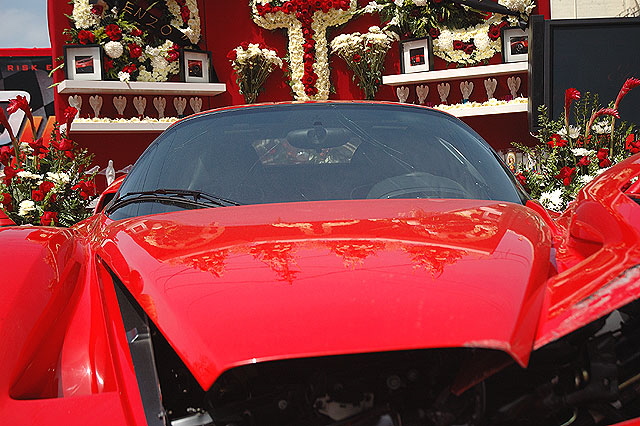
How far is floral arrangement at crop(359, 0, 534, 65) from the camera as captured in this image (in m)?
9.29

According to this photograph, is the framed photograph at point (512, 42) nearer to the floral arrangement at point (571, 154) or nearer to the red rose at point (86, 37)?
the floral arrangement at point (571, 154)

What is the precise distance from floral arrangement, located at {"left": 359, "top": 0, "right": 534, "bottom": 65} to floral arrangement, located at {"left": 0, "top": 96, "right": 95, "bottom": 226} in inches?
224

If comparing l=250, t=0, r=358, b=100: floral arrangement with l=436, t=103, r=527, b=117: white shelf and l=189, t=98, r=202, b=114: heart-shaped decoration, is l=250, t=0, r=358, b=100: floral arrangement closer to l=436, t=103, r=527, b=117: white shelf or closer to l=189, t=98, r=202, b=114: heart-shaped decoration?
l=189, t=98, r=202, b=114: heart-shaped decoration

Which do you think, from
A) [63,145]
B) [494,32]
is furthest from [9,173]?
[494,32]

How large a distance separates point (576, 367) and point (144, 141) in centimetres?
941

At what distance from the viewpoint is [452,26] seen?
9.43m

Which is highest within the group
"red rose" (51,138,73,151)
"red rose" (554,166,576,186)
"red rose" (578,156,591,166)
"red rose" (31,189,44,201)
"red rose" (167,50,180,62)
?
"red rose" (167,50,180,62)

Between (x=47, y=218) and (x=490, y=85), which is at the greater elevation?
(x=490, y=85)

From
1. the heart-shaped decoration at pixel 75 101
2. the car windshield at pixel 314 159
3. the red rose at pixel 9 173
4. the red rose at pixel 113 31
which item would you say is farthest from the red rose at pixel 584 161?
the heart-shaped decoration at pixel 75 101

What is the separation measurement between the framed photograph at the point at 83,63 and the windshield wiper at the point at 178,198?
749 cm

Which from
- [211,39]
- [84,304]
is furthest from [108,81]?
[84,304]

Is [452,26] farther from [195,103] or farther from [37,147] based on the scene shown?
[37,147]

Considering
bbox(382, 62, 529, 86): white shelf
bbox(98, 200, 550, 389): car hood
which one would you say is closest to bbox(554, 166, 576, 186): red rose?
bbox(98, 200, 550, 389): car hood

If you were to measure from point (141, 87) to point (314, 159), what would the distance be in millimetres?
7588
